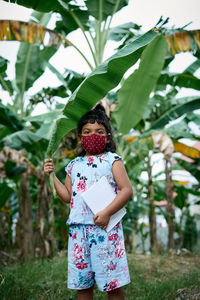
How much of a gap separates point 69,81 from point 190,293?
11.3 feet

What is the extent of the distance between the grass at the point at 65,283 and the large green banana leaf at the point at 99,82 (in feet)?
4.29

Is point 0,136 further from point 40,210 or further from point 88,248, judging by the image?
point 88,248

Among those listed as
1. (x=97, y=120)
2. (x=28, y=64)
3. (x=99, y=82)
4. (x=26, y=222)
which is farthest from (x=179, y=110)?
(x=97, y=120)

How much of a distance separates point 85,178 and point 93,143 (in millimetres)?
239

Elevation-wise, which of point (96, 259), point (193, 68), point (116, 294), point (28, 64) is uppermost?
point (28, 64)

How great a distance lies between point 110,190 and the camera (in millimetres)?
2008

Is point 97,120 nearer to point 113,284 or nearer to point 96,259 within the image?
point 96,259

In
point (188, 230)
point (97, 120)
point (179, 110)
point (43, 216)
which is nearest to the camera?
point (97, 120)

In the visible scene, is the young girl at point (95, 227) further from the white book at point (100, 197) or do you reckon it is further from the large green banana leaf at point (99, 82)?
the large green banana leaf at point (99, 82)

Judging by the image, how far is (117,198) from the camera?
1.97m

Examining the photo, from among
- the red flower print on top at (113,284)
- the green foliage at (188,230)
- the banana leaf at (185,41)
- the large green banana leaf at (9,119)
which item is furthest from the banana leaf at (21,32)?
the green foliage at (188,230)

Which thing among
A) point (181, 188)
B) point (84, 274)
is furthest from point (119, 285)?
point (181, 188)

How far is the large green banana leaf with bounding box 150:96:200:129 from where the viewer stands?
4963 mm

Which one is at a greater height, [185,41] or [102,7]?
[102,7]
